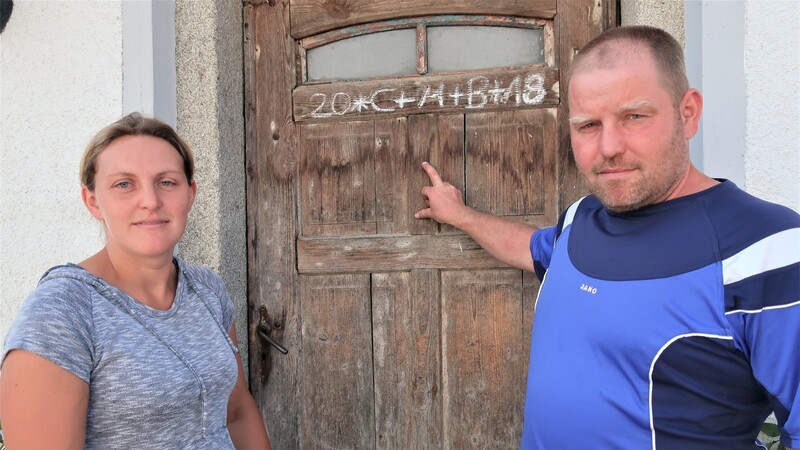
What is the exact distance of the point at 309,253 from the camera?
2.76 metres

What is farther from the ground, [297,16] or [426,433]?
[297,16]

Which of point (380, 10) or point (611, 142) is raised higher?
point (380, 10)

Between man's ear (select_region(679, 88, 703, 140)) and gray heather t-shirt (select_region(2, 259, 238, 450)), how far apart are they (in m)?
1.29

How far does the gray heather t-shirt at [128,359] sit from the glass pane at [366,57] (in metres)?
1.20

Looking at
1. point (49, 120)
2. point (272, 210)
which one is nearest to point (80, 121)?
point (49, 120)

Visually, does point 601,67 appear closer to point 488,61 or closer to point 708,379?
point 708,379

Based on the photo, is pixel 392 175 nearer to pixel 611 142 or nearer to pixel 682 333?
pixel 611 142

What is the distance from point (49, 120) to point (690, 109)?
228cm

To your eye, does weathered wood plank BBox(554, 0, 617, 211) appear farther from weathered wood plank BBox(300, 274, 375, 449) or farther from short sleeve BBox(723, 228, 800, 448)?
short sleeve BBox(723, 228, 800, 448)

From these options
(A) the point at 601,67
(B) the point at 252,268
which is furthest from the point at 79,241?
(A) the point at 601,67

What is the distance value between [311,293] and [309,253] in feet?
0.51

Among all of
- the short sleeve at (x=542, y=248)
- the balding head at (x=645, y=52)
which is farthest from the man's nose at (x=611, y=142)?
the short sleeve at (x=542, y=248)

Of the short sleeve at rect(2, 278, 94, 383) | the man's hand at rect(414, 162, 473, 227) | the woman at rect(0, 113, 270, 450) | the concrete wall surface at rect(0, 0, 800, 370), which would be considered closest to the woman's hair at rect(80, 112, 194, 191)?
the woman at rect(0, 113, 270, 450)

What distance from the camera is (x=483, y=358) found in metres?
2.60
